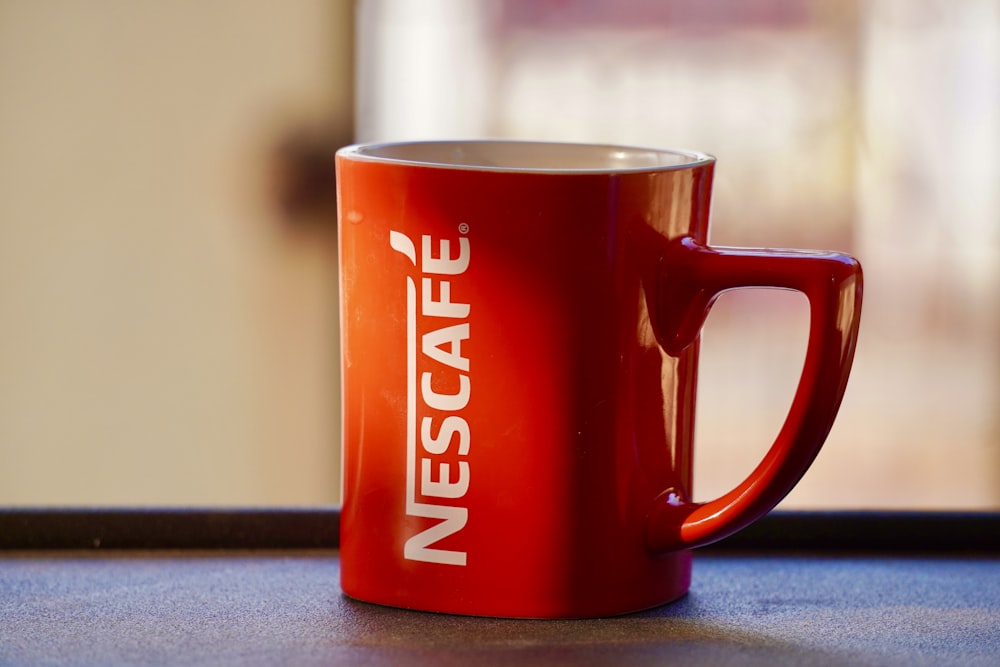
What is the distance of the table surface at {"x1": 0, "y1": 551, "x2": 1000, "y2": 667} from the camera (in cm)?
33

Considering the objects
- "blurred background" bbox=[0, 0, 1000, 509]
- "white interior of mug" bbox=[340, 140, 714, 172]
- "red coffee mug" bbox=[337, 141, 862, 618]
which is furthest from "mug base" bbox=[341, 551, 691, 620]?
"blurred background" bbox=[0, 0, 1000, 509]

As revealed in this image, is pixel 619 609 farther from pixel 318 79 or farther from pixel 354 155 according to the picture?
pixel 318 79

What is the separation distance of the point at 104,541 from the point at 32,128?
1.78 meters

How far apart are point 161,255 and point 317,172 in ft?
1.00

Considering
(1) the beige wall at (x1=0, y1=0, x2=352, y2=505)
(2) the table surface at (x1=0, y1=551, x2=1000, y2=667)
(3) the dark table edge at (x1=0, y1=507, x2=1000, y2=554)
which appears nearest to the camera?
(2) the table surface at (x1=0, y1=551, x2=1000, y2=667)

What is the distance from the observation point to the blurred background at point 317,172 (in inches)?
81.1

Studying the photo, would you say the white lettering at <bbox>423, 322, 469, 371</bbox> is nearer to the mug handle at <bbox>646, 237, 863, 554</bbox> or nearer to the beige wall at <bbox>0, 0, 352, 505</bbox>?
the mug handle at <bbox>646, 237, 863, 554</bbox>

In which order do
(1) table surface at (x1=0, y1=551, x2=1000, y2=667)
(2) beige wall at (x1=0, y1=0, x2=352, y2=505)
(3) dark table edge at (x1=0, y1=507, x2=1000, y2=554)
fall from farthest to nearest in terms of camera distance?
(2) beige wall at (x1=0, y1=0, x2=352, y2=505) < (3) dark table edge at (x1=0, y1=507, x2=1000, y2=554) < (1) table surface at (x1=0, y1=551, x2=1000, y2=667)

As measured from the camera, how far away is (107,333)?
208cm

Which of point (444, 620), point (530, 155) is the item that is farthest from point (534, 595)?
point (530, 155)

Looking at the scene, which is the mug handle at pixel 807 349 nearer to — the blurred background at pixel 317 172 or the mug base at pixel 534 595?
the mug base at pixel 534 595

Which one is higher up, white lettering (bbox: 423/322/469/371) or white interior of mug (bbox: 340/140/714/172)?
white interior of mug (bbox: 340/140/714/172)

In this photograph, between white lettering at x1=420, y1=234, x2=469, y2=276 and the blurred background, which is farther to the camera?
the blurred background

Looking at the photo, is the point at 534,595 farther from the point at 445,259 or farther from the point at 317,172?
the point at 317,172
